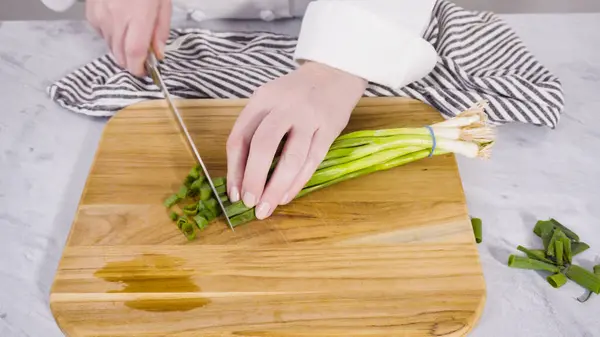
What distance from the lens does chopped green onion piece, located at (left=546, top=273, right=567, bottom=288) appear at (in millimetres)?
1049

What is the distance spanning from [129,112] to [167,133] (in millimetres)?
104

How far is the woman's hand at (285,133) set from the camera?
105cm

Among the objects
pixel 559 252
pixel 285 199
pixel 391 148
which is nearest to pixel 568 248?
pixel 559 252

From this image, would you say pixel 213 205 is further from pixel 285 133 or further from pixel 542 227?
pixel 542 227

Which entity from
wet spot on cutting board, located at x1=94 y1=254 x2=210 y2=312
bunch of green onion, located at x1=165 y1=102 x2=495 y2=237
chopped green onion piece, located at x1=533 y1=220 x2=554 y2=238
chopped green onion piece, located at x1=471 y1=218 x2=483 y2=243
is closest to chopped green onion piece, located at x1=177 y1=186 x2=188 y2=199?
bunch of green onion, located at x1=165 y1=102 x2=495 y2=237

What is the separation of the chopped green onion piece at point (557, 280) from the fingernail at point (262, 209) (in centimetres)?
49

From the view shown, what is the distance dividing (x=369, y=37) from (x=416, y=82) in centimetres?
24

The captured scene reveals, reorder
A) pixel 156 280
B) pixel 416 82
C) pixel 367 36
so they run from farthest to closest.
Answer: pixel 416 82 < pixel 367 36 < pixel 156 280

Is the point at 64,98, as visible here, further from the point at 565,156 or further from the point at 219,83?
the point at 565,156

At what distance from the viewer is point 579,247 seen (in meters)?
1.10

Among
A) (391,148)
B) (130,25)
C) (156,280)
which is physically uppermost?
(130,25)

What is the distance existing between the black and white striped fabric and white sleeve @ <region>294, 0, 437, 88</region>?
0.11 metres

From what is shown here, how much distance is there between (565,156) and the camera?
1314mm

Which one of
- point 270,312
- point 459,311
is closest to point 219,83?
point 270,312
